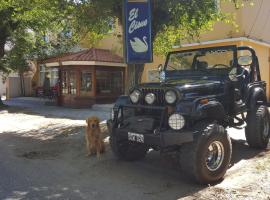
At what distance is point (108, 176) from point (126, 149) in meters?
0.94

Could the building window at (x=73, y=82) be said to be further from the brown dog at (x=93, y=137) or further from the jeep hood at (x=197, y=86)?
the jeep hood at (x=197, y=86)

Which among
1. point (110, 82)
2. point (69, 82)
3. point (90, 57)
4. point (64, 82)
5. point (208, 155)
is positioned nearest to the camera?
point (208, 155)

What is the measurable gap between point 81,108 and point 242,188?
48.6ft

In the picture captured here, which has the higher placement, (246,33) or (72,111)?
(246,33)

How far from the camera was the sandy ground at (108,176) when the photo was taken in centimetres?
583

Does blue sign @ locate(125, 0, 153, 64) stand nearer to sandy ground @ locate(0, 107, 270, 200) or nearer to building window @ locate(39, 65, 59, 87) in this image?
sandy ground @ locate(0, 107, 270, 200)

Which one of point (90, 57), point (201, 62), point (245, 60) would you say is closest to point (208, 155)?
point (245, 60)

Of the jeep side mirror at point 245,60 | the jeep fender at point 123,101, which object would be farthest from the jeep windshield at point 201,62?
the jeep fender at point 123,101

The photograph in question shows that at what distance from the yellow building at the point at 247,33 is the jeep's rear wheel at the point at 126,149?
970 cm

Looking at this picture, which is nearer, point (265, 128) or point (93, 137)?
point (93, 137)

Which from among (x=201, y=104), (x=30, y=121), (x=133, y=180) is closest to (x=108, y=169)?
(x=133, y=180)

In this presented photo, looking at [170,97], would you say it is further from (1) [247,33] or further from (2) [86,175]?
(1) [247,33]

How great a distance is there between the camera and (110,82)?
21.4m

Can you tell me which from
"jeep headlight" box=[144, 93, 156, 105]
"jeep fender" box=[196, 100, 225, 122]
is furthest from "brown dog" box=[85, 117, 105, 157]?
"jeep fender" box=[196, 100, 225, 122]
